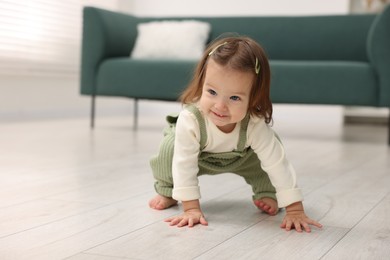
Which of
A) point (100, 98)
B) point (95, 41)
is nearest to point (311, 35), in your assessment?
point (95, 41)

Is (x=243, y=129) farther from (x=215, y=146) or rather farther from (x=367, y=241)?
(x=367, y=241)

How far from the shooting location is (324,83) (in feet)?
10.9

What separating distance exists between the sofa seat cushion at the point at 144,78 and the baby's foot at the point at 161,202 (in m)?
2.04

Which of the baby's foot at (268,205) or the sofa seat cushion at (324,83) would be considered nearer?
the baby's foot at (268,205)

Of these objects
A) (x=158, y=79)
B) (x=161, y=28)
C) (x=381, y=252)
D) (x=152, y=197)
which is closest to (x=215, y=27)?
(x=161, y=28)

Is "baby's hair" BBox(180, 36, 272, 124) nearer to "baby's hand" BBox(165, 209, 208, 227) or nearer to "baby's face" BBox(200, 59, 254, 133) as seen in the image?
"baby's face" BBox(200, 59, 254, 133)

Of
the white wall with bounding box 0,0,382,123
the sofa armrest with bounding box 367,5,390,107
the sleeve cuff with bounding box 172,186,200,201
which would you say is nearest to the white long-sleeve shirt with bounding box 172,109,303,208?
the sleeve cuff with bounding box 172,186,200,201

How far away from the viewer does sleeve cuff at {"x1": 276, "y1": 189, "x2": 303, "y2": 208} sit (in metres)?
1.35

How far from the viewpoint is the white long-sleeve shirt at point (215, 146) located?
136 centimetres

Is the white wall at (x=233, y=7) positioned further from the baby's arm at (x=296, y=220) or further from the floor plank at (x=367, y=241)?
the baby's arm at (x=296, y=220)

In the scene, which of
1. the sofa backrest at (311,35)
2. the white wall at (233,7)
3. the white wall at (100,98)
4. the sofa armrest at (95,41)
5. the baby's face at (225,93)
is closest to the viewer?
the baby's face at (225,93)

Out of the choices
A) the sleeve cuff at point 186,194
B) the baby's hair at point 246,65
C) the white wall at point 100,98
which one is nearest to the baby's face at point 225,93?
the baby's hair at point 246,65

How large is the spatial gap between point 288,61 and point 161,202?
2233 mm

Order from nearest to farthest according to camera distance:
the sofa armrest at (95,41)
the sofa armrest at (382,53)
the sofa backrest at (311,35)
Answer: the sofa armrest at (382,53) < the sofa armrest at (95,41) < the sofa backrest at (311,35)
